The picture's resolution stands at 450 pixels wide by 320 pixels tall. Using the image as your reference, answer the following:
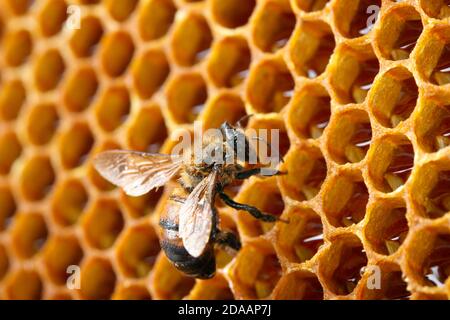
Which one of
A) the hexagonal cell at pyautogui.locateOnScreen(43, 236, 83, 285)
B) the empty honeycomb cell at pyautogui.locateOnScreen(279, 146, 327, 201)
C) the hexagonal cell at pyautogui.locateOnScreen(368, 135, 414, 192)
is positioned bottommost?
the hexagonal cell at pyautogui.locateOnScreen(43, 236, 83, 285)

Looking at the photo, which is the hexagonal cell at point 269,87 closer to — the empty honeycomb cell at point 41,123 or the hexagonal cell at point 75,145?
the hexagonal cell at point 75,145

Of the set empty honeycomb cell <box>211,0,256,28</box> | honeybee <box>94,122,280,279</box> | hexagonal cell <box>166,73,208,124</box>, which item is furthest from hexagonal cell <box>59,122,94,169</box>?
empty honeycomb cell <box>211,0,256,28</box>

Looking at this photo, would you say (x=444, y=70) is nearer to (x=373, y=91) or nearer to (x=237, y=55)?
(x=373, y=91)

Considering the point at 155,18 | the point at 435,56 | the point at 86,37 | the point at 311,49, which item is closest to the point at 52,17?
the point at 86,37

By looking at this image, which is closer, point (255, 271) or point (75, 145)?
point (255, 271)

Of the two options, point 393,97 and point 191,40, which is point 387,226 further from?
point 191,40

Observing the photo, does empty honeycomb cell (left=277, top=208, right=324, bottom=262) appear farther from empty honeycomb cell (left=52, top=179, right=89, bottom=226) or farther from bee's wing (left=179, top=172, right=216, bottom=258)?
empty honeycomb cell (left=52, top=179, right=89, bottom=226)
